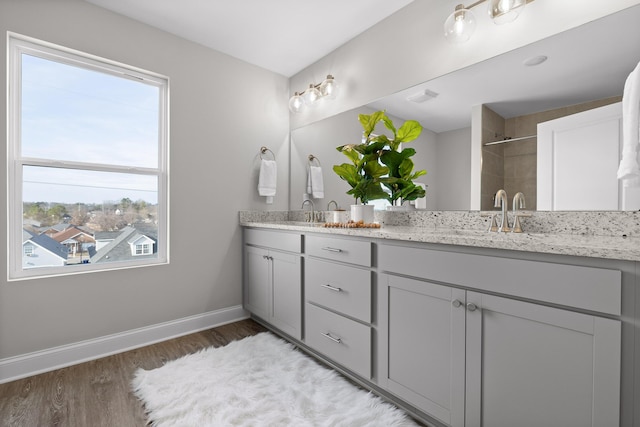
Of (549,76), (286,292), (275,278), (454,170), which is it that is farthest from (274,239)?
(549,76)

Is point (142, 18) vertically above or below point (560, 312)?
above

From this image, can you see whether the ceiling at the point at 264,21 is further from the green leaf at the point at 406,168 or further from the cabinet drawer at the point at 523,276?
the cabinet drawer at the point at 523,276

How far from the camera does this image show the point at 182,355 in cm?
212

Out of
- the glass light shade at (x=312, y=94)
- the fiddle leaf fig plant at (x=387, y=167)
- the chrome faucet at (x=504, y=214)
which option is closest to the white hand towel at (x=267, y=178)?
the glass light shade at (x=312, y=94)

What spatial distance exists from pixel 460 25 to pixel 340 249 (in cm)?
141

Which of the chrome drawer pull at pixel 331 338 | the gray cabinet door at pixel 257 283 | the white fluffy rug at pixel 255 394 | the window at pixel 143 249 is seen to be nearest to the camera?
the white fluffy rug at pixel 255 394

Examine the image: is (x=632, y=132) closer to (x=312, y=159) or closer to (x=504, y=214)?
(x=504, y=214)

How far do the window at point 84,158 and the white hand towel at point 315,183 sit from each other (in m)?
1.24

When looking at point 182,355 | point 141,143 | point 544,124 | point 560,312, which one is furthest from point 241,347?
point 544,124

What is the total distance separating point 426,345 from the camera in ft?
4.42

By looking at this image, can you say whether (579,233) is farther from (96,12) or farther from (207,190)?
(96,12)

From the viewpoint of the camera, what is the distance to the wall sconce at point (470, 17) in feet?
4.95

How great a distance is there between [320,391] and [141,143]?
2.18 meters

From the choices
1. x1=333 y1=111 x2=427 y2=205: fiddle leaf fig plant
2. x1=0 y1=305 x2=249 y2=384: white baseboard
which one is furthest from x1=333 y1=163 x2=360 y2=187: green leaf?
x1=0 y1=305 x2=249 y2=384: white baseboard
